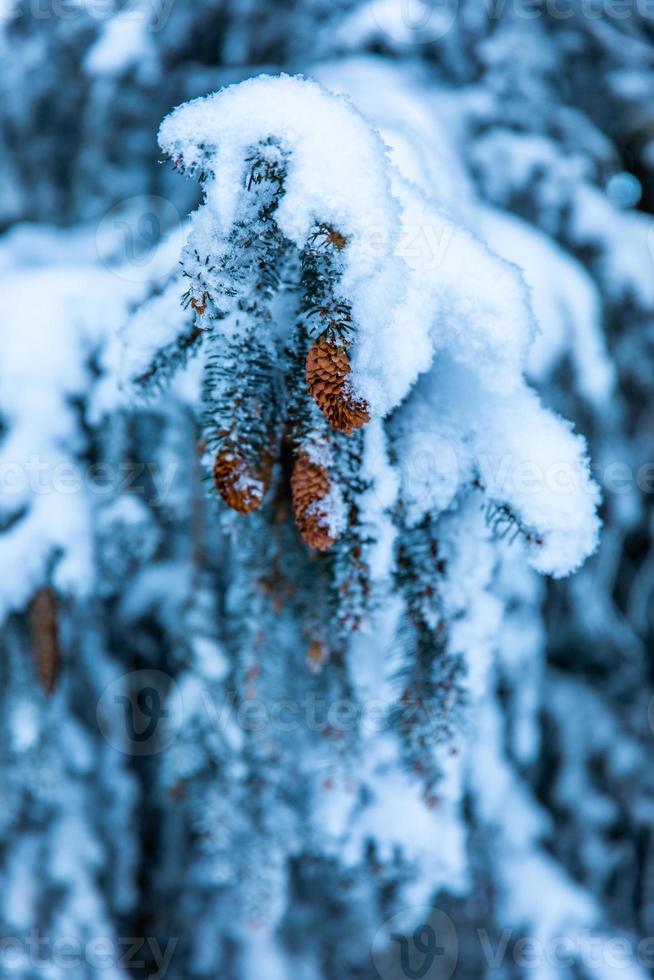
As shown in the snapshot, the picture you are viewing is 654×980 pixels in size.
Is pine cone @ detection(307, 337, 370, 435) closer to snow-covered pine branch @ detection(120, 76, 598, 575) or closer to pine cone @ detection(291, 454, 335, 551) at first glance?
snow-covered pine branch @ detection(120, 76, 598, 575)

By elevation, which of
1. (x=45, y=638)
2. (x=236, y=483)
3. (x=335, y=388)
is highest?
(x=335, y=388)

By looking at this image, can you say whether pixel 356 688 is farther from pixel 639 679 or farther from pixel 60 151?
pixel 60 151

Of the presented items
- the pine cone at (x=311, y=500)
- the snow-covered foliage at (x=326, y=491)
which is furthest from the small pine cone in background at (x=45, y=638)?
the pine cone at (x=311, y=500)

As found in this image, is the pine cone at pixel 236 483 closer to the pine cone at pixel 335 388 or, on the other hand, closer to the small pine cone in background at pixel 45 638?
the pine cone at pixel 335 388

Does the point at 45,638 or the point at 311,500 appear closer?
the point at 311,500

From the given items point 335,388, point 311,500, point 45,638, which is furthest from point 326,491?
point 45,638

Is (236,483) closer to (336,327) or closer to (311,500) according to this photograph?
(311,500)

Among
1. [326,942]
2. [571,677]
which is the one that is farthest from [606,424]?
[326,942]
